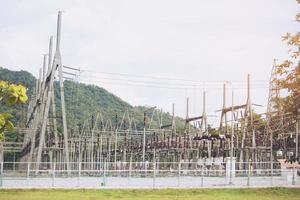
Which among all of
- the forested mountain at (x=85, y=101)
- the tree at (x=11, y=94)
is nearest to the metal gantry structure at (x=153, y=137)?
the forested mountain at (x=85, y=101)

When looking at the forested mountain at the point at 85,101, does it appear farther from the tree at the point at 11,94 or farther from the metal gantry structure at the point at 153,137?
the tree at the point at 11,94

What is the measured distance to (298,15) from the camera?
42.1ft

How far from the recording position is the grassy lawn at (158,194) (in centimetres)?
1975

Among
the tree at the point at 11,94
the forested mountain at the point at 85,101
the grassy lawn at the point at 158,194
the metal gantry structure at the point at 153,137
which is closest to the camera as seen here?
the tree at the point at 11,94

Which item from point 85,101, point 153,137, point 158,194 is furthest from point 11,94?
point 85,101

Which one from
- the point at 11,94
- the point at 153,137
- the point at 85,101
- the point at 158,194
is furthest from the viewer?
the point at 85,101

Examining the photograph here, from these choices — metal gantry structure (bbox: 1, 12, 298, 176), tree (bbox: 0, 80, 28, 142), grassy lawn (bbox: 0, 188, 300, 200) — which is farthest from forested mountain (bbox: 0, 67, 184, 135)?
tree (bbox: 0, 80, 28, 142)

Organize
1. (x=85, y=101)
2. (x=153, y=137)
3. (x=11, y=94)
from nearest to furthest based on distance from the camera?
(x=11, y=94) < (x=153, y=137) < (x=85, y=101)

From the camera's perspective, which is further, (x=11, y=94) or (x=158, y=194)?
(x=158, y=194)

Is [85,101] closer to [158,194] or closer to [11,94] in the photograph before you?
[158,194]

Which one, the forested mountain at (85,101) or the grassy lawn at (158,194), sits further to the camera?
the forested mountain at (85,101)

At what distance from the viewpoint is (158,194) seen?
21766mm

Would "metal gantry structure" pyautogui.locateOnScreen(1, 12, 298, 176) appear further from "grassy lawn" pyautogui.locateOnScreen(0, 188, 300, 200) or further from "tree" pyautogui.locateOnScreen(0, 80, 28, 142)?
"tree" pyautogui.locateOnScreen(0, 80, 28, 142)

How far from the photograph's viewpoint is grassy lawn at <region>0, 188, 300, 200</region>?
64.8ft
